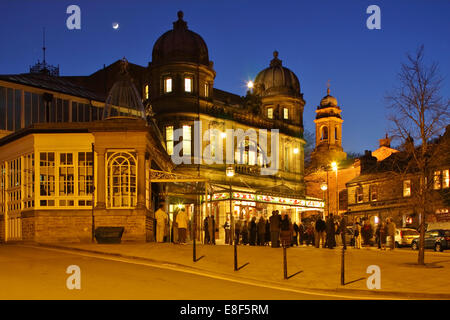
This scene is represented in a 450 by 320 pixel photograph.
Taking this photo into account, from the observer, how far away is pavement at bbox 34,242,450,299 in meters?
15.0

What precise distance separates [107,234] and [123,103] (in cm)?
684

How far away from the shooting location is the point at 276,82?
59531 millimetres

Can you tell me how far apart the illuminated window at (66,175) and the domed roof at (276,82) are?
3526 cm

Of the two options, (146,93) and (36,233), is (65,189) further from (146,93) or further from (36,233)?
(146,93)

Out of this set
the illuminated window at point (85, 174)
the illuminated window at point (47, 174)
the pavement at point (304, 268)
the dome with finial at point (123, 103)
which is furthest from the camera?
the dome with finial at point (123, 103)

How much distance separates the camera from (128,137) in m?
25.5

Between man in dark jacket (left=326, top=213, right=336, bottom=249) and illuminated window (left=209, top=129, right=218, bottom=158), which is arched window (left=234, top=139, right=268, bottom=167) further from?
man in dark jacket (left=326, top=213, right=336, bottom=249)

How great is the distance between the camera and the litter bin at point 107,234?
24.4 m

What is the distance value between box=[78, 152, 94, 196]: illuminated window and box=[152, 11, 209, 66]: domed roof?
23.4 meters

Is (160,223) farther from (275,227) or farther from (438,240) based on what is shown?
(438,240)

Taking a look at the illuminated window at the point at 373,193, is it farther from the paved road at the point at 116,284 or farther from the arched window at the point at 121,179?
the paved road at the point at 116,284

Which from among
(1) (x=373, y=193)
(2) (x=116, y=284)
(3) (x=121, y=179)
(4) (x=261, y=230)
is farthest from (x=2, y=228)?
(1) (x=373, y=193)
